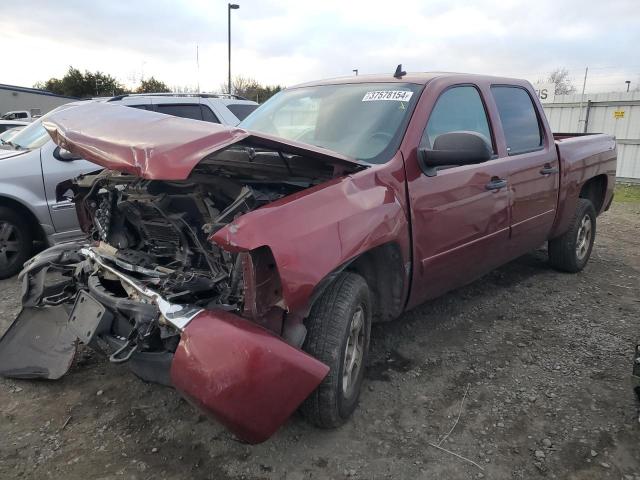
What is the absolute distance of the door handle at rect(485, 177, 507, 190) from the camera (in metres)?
3.64

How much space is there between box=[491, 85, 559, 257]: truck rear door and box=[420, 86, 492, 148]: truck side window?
215 millimetres

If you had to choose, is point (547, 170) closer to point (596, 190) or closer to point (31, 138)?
point (596, 190)

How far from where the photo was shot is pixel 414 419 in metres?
2.87

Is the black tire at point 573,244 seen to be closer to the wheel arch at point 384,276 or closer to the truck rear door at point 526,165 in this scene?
the truck rear door at point 526,165

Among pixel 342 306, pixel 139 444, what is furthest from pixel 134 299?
pixel 342 306

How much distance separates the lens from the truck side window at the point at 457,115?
3372 mm

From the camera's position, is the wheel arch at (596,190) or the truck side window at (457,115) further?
the wheel arch at (596,190)

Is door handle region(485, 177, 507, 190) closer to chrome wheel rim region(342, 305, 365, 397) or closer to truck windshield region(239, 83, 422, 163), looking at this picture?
truck windshield region(239, 83, 422, 163)

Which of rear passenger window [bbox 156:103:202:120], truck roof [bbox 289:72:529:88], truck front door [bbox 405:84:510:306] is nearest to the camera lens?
truck front door [bbox 405:84:510:306]

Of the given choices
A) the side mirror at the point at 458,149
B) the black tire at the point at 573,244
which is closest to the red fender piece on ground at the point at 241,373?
the side mirror at the point at 458,149

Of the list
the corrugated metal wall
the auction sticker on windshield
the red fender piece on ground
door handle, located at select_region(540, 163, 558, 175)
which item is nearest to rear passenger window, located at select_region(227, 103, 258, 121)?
the auction sticker on windshield

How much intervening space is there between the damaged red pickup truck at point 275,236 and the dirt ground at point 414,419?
0.81 ft

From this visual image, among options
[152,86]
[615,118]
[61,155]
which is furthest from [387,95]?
[152,86]

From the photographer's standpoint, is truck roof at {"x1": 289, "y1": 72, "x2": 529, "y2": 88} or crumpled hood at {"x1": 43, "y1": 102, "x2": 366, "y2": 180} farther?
truck roof at {"x1": 289, "y1": 72, "x2": 529, "y2": 88}
